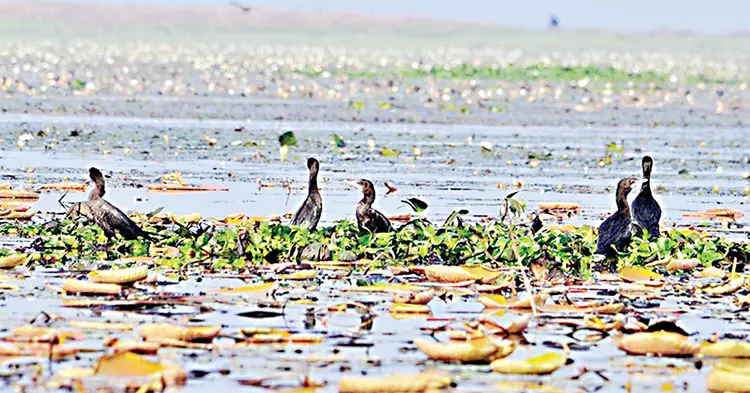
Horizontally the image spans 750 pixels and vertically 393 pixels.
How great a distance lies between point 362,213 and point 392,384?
5.43m

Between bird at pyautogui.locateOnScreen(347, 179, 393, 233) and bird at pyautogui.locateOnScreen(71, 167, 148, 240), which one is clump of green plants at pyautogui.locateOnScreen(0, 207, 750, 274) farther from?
bird at pyautogui.locateOnScreen(347, 179, 393, 233)

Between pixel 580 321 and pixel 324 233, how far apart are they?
323 centimetres

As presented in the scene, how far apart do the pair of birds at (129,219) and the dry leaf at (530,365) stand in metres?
4.36

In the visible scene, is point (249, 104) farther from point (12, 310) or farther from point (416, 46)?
point (416, 46)

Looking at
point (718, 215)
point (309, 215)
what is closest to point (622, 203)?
point (309, 215)

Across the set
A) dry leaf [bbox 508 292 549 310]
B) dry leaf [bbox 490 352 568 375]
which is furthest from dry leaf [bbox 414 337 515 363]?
dry leaf [bbox 508 292 549 310]

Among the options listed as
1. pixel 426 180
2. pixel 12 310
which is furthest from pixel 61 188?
pixel 12 310

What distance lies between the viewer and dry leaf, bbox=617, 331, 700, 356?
8.88 m

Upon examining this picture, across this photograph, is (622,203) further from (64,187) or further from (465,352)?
(64,187)

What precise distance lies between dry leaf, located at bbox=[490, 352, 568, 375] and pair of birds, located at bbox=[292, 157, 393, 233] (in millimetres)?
4331

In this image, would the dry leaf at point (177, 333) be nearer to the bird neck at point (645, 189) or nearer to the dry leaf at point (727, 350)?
the dry leaf at point (727, 350)

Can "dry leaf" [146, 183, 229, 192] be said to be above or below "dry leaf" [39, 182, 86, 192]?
above

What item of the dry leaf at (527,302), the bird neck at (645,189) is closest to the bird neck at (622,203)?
the bird neck at (645,189)

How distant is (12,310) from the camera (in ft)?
31.8
